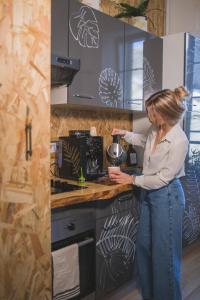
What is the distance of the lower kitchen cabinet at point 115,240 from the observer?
2049 mm

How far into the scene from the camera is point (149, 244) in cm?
213

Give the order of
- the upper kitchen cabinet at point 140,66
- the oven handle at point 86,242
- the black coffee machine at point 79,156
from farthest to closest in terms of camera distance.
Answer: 1. the upper kitchen cabinet at point 140,66
2. the black coffee machine at point 79,156
3. the oven handle at point 86,242

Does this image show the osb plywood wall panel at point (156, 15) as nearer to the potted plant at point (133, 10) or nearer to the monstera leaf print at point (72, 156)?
the potted plant at point (133, 10)

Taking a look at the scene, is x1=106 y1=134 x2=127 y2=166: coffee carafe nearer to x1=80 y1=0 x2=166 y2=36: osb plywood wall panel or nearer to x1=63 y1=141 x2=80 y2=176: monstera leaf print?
x1=63 y1=141 x2=80 y2=176: monstera leaf print

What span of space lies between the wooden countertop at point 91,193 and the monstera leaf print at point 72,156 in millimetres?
106

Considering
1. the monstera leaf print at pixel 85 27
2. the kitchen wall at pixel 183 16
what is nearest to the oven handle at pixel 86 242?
the monstera leaf print at pixel 85 27

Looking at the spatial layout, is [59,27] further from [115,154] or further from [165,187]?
[165,187]

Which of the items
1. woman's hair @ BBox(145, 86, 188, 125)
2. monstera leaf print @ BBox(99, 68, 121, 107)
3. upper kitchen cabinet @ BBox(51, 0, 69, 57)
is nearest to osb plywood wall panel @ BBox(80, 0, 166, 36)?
monstera leaf print @ BBox(99, 68, 121, 107)

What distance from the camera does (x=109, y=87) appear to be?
2.42 m

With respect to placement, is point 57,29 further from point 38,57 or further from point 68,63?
point 38,57

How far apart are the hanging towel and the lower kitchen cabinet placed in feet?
0.76

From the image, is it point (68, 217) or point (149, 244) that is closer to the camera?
point (68, 217)

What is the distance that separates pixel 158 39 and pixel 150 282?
208 centimetres

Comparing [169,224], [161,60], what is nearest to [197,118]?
[161,60]
